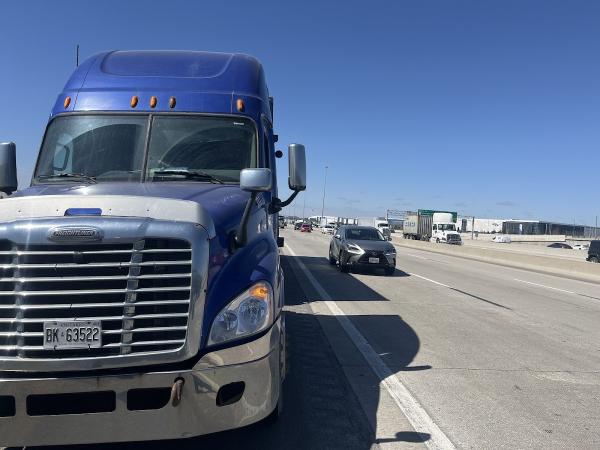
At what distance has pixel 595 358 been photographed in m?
6.88

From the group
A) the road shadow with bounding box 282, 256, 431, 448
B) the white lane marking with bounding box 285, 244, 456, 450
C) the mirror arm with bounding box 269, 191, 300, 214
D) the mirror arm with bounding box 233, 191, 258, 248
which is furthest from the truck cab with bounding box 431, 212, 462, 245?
the mirror arm with bounding box 233, 191, 258, 248

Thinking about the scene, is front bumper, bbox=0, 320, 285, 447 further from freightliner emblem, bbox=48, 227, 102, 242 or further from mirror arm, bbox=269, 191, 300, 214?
mirror arm, bbox=269, 191, 300, 214

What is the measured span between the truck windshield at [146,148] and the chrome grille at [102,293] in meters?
1.63

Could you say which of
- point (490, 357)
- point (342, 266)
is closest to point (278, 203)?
point (490, 357)

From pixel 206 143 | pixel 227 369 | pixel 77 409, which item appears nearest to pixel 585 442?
pixel 227 369

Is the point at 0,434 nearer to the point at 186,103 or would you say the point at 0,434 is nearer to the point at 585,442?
the point at 186,103

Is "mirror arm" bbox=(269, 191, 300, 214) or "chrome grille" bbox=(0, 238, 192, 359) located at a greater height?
"mirror arm" bbox=(269, 191, 300, 214)

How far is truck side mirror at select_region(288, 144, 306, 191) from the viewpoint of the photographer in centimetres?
502

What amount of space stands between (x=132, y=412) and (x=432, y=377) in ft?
12.2

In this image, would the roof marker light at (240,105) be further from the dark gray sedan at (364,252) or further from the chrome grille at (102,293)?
the dark gray sedan at (364,252)

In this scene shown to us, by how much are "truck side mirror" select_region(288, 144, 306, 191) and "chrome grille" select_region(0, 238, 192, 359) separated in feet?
7.00

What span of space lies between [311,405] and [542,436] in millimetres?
1932

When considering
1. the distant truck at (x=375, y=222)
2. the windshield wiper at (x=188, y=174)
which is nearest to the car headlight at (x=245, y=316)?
the windshield wiper at (x=188, y=174)

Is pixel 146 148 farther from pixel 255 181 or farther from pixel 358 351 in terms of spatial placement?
pixel 358 351
